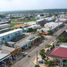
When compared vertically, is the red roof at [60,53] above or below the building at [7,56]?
above

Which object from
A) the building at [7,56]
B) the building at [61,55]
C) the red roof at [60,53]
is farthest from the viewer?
the building at [7,56]

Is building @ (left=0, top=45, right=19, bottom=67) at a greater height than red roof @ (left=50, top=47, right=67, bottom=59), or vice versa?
red roof @ (left=50, top=47, right=67, bottom=59)

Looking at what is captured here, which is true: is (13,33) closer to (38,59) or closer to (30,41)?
(30,41)

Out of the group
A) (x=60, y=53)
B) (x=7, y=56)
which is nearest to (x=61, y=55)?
(x=60, y=53)

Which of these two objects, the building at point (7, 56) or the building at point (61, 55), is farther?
the building at point (7, 56)

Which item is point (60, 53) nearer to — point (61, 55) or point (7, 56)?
point (61, 55)

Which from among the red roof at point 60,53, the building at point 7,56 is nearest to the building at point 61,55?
the red roof at point 60,53

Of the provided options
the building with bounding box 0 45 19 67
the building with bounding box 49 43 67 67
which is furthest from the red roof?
the building with bounding box 0 45 19 67

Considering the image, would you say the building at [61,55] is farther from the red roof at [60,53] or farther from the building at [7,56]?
the building at [7,56]

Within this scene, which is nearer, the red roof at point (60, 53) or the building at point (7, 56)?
the red roof at point (60, 53)

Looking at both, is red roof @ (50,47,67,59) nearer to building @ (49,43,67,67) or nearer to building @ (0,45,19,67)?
building @ (49,43,67,67)

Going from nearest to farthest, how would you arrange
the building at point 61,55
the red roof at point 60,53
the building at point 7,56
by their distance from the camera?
the building at point 61,55 < the red roof at point 60,53 < the building at point 7,56

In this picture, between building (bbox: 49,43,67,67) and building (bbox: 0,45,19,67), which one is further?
building (bbox: 0,45,19,67)
